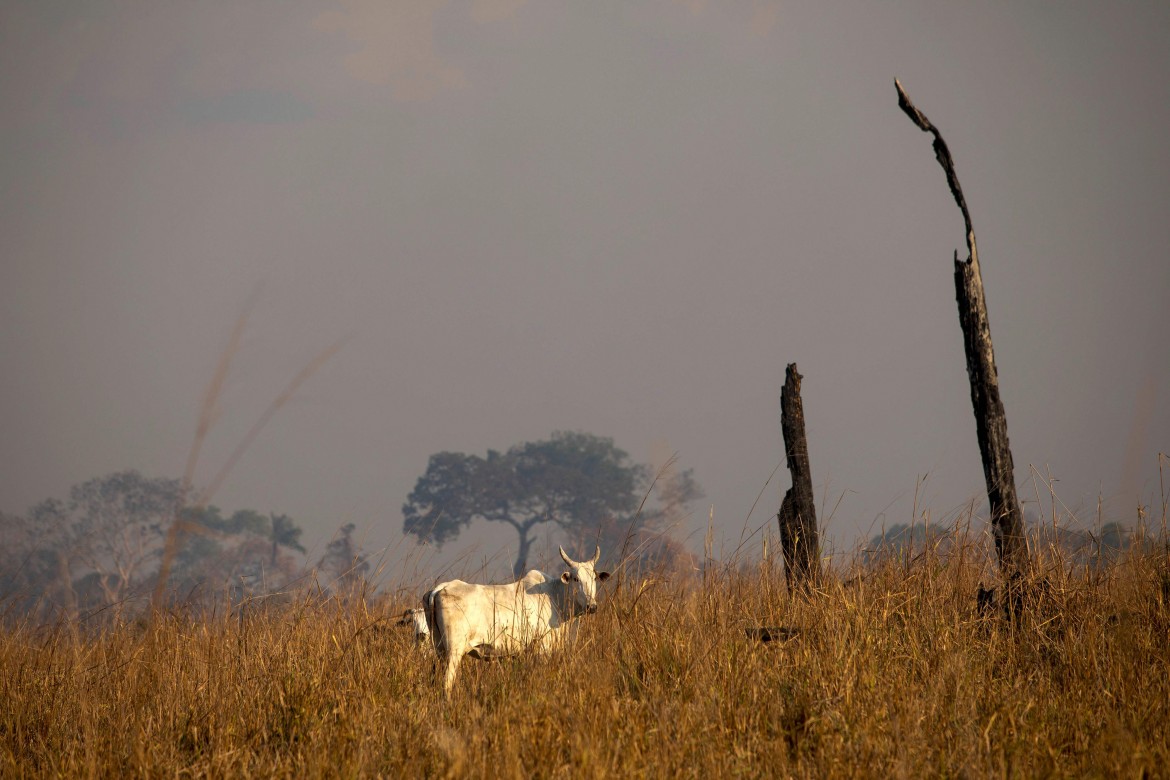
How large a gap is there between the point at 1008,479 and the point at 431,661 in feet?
13.0

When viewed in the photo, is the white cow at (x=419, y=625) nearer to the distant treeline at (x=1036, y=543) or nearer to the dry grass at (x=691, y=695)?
the dry grass at (x=691, y=695)

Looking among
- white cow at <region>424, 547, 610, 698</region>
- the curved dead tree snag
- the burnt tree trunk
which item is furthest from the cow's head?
the curved dead tree snag

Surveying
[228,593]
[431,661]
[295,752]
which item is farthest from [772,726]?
[228,593]

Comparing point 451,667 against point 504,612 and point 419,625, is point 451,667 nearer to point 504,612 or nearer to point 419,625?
point 504,612

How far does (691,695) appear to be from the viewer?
163 inches

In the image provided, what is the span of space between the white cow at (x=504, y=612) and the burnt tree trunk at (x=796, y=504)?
4.53 ft

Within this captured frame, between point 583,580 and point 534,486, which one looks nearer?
point 583,580

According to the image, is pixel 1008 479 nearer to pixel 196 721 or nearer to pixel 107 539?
pixel 196 721

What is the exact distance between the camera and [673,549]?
6.46 meters

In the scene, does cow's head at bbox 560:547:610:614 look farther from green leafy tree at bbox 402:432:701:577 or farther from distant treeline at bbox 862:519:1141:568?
green leafy tree at bbox 402:432:701:577

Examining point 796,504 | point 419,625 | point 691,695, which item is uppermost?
point 796,504

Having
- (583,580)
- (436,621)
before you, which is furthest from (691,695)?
(436,621)

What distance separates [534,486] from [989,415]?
5852 centimetres

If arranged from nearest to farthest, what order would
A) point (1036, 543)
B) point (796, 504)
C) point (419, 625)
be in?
point (1036, 543)
point (419, 625)
point (796, 504)
